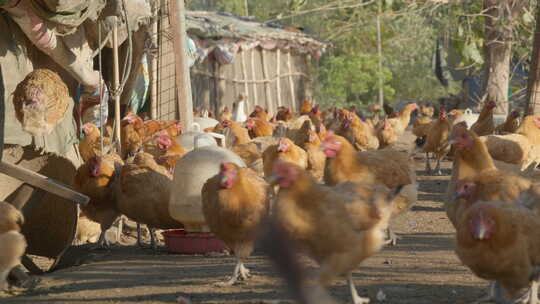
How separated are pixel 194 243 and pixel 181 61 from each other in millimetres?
3949

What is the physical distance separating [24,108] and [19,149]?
1407 mm

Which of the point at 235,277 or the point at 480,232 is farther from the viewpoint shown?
the point at 235,277

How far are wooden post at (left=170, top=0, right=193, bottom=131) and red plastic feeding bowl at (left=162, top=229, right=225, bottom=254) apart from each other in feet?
11.6

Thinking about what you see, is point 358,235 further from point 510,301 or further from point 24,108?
point 24,108

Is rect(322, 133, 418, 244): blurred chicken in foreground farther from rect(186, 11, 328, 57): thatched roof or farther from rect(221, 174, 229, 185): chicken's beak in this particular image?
rect(186, 11, 328, 57): thatched roof

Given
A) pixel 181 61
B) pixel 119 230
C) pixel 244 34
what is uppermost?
pixel 244 34

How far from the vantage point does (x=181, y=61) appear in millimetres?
11453

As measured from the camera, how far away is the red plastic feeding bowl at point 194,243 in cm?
809

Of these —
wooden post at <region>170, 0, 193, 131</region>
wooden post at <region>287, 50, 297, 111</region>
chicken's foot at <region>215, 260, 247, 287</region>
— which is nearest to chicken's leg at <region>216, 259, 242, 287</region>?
chicken's foot at <region>215, 260, 247, 287</region>

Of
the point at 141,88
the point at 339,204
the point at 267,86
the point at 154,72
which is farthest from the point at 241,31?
the point at 339,204

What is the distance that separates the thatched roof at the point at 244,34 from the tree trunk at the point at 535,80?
11328 mm

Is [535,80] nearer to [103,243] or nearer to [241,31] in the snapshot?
[103,243]

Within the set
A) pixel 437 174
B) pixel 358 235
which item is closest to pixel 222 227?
pixel 358 235

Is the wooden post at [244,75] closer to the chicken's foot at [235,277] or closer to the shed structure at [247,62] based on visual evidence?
the shed structure at [247,62]
